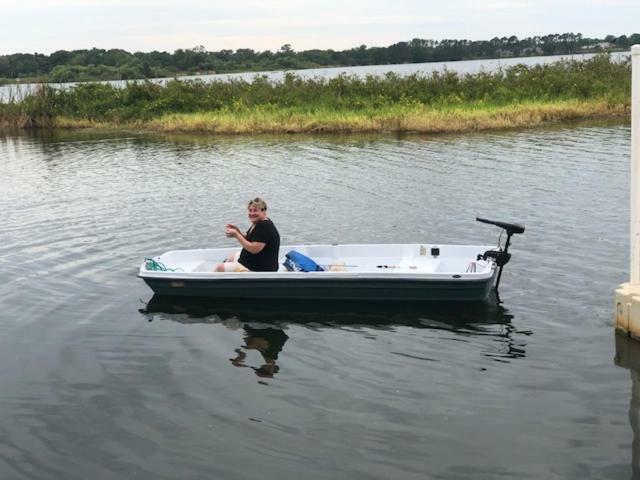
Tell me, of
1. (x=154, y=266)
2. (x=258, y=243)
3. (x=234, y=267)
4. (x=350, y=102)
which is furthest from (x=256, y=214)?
(x=350, y=102)

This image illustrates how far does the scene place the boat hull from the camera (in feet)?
32.6

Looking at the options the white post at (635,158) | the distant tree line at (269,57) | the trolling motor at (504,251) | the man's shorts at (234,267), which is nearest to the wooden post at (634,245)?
the white post at (635,158)

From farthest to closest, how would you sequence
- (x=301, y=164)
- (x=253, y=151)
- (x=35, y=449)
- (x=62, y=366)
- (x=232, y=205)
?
(x=253, y=151) → (x=301, y=164) → (x=232, y=205) → (x=62, y=366) → (x=35, y=449)

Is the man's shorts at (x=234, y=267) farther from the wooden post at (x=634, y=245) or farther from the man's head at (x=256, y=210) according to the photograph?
the wooden post at (x=634, y=245)

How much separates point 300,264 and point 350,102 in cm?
2751

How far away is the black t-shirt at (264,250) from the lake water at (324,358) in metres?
0.61

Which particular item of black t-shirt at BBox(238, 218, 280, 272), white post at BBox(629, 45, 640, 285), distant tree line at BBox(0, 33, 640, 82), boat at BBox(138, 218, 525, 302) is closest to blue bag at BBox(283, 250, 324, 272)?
boat at BBox(138, 218, 525, 302)

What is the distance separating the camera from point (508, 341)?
9.02 meters

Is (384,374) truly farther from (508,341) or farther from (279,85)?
(279,85)

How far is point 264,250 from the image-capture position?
1082 centimetres

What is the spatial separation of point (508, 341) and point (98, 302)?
5869 mm

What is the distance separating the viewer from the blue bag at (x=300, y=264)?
10781mm

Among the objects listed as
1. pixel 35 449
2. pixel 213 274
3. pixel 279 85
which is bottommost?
pixel 35 449

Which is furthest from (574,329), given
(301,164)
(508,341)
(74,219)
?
(301,164)
